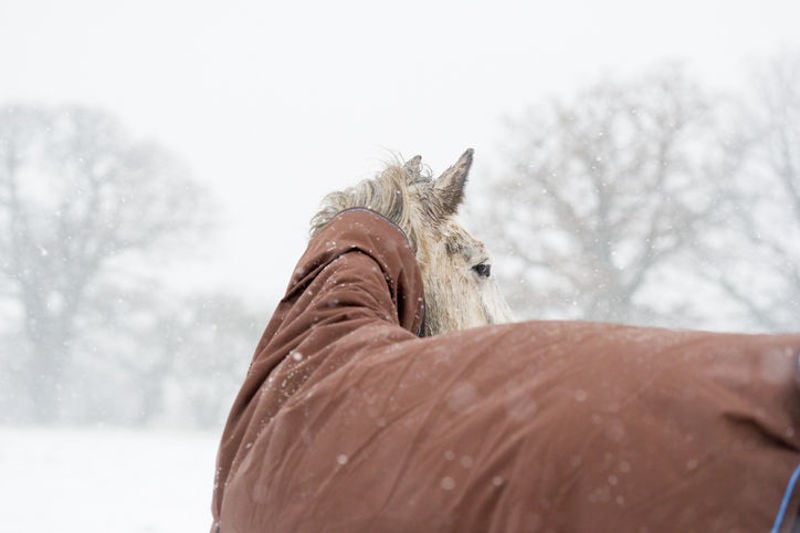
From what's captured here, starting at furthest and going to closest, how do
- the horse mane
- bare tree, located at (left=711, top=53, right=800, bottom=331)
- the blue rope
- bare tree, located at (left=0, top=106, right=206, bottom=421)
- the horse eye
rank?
1. bare tree, located at (left=0, top=106, right=206, bottom=421)
2. bare tree, located at (left=711, top=53, right=800, bottom=331)
3. the horse eye
4. the horse mane
5. the blue rope

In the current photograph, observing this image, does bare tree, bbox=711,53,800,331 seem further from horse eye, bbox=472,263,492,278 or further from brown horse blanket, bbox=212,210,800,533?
A: brown horse blanket, bbox=212,210,800,533

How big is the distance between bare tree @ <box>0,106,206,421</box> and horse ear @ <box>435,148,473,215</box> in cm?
2015

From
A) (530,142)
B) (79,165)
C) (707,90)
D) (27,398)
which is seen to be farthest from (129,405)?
(707,90)

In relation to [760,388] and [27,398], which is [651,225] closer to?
[760,388]

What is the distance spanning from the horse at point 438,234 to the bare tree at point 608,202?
1263 cm

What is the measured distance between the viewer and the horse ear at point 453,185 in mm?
2664

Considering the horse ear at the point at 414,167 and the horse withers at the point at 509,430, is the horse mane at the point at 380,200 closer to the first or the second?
the horse ear at the point at 414,167

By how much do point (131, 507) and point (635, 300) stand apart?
12.6m

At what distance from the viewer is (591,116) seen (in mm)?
19734

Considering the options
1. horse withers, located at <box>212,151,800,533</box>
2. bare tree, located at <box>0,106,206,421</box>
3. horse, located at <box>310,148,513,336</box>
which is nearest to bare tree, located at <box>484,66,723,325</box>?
bare tree, located at <box>0,106,206,421</box>

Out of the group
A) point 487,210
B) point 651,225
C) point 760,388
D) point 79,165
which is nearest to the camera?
point 760,388

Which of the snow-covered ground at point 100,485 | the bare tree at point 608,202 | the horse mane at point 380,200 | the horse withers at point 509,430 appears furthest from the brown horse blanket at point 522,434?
the bare tree at point 608,202

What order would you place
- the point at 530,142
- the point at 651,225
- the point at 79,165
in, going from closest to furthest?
the point at 651,225
the point at 530,142
the point at 79,165

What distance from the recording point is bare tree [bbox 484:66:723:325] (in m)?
16.0
